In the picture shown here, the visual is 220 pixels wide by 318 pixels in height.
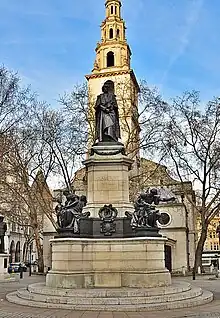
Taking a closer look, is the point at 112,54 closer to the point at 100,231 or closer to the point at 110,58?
the point at 110,58

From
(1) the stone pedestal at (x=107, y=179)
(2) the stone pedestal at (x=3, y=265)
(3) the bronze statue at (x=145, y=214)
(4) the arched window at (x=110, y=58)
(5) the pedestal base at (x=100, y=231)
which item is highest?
(4) the arched window at (x=110, y=58)

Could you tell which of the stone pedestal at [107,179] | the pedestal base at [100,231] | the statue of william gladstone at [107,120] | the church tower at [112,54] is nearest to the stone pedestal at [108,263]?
the pedestal base at [100,231]

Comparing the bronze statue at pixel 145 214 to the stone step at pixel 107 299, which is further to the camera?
the bronze statue at pixel 145 214

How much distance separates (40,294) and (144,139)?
20.3 meters

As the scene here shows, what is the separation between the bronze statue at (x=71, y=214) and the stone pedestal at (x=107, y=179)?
45cm

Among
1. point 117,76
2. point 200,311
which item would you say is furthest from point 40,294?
point 117,76

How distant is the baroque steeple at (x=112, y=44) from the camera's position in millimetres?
55000

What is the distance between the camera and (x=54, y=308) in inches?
403

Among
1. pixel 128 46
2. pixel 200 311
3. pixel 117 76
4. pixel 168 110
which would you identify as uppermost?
pixel 128 46

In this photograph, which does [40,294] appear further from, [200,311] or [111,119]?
[111,119]

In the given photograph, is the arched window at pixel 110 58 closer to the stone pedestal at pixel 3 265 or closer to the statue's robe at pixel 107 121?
the stone pedestal at pixel 3 265

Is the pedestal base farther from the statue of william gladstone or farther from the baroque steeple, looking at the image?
the baroque steeple

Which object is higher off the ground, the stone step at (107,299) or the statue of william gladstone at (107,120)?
Answer: the statue of william gladstone at (107,120)

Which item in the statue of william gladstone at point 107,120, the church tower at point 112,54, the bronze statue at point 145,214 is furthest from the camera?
the church tower at point 112,54
